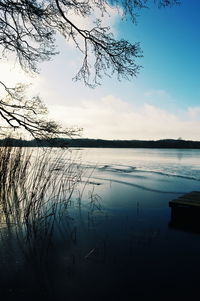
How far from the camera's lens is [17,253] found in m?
3.92

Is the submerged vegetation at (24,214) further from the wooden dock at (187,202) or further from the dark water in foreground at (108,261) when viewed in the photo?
the wooden dock at (187,202)

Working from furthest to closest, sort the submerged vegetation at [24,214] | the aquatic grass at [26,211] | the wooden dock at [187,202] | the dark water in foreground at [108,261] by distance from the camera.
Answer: the wooden dock at [187,202] < the aquatic grass at [26,211] < the submerged vegetation at [24,214] < the dark water in foreground at [108,261]

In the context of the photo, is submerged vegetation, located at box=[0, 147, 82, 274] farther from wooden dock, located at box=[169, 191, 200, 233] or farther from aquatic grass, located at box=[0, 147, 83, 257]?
wooden dock, located at box=[169, 191, 200, 233]

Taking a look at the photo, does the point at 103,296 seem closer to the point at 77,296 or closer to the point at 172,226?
the point at 77,296

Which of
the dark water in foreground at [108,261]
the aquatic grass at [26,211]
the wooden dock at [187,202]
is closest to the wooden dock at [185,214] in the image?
the wooden dock at [187,202]

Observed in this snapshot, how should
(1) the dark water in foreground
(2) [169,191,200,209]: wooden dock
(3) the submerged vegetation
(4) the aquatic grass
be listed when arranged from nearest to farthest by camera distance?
(1) the dark water in foreground, (3) the submerged vegetation, (4) the aquatic grass, (2) [169,191,200,209]: wooden dock

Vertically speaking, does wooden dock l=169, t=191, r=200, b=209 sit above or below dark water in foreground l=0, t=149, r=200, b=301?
above

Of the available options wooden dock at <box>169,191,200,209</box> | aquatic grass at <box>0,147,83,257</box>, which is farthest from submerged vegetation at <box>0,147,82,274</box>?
wooden dock at <box>169,191,200,209</box>

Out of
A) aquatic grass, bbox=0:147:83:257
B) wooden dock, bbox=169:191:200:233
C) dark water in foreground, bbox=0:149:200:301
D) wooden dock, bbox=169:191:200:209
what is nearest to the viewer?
dark water in foreground, bbox=0:149:200:301

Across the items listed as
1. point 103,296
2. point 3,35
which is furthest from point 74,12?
point 103,296

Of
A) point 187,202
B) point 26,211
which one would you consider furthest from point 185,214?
point 26,211

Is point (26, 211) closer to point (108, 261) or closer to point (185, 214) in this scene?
point (108, 261)

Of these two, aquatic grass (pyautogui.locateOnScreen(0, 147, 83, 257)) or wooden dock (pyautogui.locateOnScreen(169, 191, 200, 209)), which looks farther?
wooden dock (pyautogui.locateOnScreen(169, 191, 200, 209))

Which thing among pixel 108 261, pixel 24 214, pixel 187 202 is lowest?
pixel 108 261
